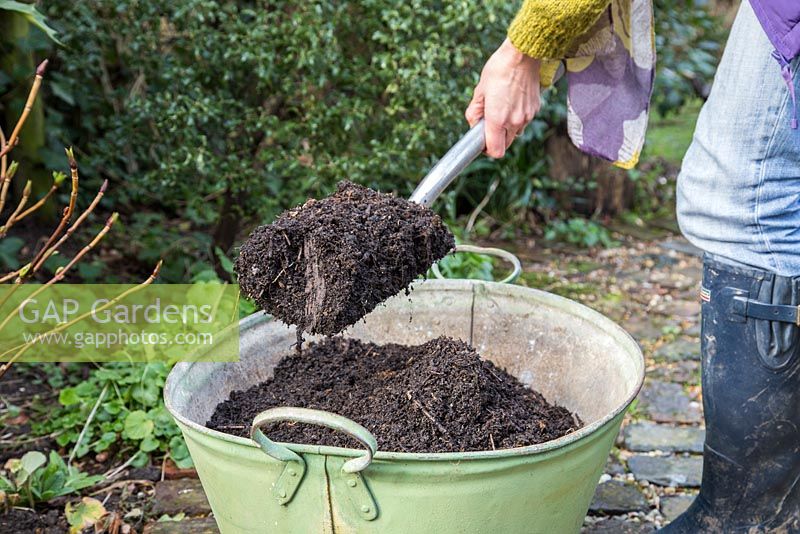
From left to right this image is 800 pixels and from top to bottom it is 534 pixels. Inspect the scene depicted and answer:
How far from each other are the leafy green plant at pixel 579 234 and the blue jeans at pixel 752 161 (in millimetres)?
2640

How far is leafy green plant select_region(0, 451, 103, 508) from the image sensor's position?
2203 millimetres

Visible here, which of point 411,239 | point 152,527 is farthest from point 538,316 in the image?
point 152,527

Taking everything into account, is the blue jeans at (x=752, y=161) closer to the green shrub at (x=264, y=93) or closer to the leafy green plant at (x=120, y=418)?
the green shrub at (x=264, y=93)

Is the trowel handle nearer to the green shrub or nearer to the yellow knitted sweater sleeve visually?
the yellow knitted sweater sleeve

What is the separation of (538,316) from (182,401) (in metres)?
0.84

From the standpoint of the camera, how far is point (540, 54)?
70.4 inches

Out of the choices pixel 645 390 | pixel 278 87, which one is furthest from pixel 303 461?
pixel 278 87

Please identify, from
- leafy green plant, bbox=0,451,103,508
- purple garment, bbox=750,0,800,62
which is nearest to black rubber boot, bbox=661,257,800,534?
purple garment, bbox=750,0,800,62

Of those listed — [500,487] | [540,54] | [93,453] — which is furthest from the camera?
[93,453]

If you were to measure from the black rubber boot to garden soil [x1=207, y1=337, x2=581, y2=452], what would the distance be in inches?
12.3

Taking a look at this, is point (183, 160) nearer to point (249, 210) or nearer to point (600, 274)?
point (249, 210)

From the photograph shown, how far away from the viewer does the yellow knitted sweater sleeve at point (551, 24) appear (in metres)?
1.71

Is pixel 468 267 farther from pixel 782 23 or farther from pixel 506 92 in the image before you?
pixel 782 23

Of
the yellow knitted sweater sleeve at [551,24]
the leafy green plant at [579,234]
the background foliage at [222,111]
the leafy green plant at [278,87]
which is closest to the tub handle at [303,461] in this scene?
the yellow knitted sweater sleeve at [551,24]
